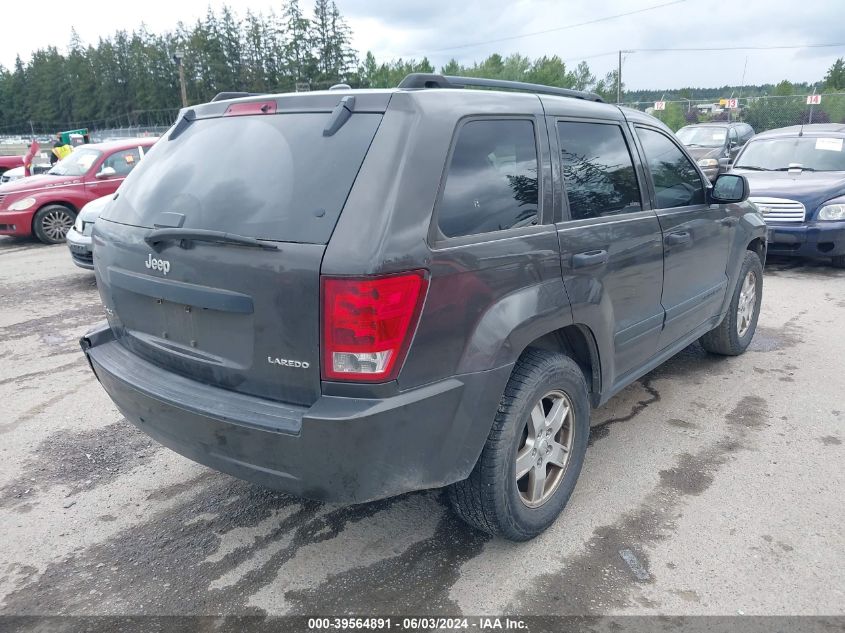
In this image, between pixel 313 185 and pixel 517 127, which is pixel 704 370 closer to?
pixel 517 127

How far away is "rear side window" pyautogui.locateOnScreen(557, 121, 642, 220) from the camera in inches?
119

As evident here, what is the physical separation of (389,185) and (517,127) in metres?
0.87

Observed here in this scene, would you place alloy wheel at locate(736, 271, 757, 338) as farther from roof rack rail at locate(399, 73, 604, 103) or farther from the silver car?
the silver car

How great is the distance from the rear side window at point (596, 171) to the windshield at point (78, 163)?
384 inches

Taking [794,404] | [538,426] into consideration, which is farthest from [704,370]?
[538,426]

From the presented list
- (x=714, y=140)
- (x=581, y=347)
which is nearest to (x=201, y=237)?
(x=581, y=347)

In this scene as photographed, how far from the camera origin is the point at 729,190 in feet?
13.9

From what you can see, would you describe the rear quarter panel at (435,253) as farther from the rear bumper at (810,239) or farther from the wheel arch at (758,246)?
the rear bumper at (810,239)

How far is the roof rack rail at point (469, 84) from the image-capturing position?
2533 millimetres

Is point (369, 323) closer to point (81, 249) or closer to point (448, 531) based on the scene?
point (448, 531)

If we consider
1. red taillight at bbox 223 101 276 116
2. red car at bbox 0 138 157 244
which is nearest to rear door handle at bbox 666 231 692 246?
red taillight at bbox 223 101 276 116

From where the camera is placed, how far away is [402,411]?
2188mm

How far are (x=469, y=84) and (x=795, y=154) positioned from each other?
8404mm

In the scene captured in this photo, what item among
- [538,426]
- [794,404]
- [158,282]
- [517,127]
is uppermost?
[517,127]
